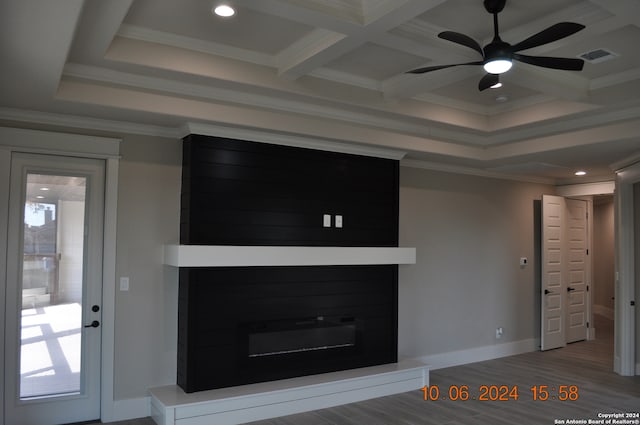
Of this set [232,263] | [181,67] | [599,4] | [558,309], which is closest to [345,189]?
[232,263]

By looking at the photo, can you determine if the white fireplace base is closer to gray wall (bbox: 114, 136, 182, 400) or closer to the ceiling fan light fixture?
gray wall (bbox: 114, 136, 182, 400)

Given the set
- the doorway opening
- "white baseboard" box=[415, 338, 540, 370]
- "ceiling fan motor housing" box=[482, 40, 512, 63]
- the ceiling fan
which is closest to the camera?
the ceiling fan

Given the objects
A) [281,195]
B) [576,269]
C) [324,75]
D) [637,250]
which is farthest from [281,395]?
[576,269]

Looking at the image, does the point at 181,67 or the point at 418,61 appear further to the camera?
the point at 418,61

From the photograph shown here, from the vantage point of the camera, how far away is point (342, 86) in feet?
14.9

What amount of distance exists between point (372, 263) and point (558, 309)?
377 cm

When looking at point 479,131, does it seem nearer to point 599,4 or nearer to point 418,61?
point 418,61

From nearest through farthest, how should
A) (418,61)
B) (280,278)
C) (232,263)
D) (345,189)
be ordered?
1. (418,61)
2. (232,263)
3. (280,278)
4. (345,189)

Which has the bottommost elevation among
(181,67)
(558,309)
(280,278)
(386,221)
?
(558,309)

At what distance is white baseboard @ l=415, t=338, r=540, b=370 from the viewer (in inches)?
252

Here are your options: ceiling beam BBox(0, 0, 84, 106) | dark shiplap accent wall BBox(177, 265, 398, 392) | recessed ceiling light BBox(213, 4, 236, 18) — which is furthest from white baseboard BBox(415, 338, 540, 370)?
ceiling beam BBox(0, 0, 84, 106)

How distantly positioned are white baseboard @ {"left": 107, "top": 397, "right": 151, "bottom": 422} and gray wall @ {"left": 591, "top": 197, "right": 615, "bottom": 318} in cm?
940

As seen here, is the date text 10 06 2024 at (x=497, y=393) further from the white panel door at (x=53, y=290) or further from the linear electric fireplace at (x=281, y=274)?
the white panel door at (x=53, y=290)

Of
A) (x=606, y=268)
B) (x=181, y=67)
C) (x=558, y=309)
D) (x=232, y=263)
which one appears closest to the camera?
(x=181, y=67)
